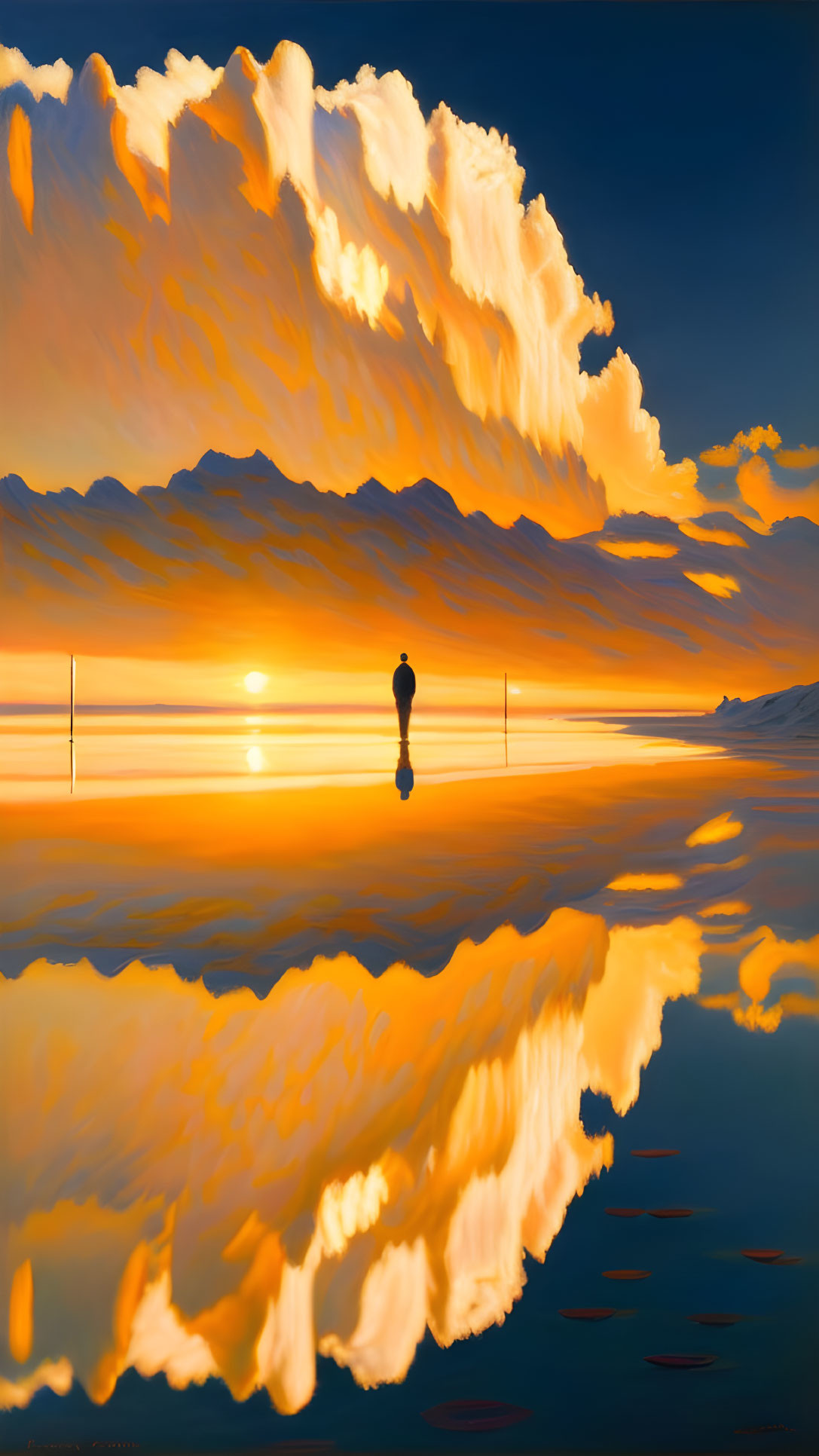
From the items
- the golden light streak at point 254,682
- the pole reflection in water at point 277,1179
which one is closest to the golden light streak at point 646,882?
the pole reflection in water at point 277,1179

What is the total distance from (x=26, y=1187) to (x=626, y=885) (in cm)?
325

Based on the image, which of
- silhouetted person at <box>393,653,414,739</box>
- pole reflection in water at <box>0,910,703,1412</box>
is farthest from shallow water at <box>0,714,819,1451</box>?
silhouetted person at <box>393,653,414,739</box>

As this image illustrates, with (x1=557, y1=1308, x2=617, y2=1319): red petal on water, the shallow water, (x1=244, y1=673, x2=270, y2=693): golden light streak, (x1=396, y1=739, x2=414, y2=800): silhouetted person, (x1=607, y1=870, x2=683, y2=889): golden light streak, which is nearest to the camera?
(x1=557, y1=1308, x2=617, y2=1319): red petal on water

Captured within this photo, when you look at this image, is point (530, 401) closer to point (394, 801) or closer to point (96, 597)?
point (394, 801)

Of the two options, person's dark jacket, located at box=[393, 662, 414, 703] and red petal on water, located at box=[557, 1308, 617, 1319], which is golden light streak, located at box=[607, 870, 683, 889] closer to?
red petal on water, located at box=[557, 1308, 617, 1319]

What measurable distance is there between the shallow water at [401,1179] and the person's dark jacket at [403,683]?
8.82m

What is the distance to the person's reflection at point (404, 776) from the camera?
8367 mm

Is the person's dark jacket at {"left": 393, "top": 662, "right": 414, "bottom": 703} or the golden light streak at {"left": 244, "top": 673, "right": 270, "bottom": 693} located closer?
the person's dark jacket at {"left": 393, "top": 662, "right": 414, "bottom": 703}

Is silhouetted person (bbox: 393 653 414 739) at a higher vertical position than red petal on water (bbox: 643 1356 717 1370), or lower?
higher

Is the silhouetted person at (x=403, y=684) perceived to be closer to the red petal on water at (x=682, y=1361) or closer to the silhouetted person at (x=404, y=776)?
the silhouetted person at (x=404, y=776)

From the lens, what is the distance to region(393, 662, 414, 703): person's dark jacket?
12.5m
